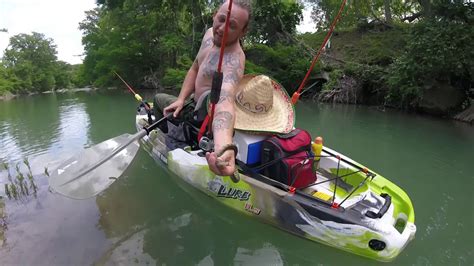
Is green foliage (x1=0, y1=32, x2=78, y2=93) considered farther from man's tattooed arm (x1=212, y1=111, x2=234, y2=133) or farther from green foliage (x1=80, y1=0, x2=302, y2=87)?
man's tattooed arm (x1=212, y1=111, x2=234, y2=133)

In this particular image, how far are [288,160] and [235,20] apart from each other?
54.5 inches

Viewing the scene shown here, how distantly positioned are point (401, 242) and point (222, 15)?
246cm

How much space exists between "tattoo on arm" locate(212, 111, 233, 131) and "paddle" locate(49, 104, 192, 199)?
4.10 ft

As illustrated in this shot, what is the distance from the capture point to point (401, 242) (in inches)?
102

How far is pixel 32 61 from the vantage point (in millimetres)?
44219

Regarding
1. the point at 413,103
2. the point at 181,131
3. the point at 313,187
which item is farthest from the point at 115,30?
the point at 313,187

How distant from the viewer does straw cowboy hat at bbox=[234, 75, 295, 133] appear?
133 inches

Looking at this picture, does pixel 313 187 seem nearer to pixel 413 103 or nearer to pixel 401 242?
pixel 401 242

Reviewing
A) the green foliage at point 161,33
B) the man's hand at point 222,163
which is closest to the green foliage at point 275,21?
the green foliage at point 161,33

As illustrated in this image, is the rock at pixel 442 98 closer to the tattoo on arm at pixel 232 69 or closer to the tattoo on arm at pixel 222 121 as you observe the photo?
the tattoo on arm at pixel 232 69

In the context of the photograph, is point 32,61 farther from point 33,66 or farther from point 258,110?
point 258,110

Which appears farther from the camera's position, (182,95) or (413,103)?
(413,103)

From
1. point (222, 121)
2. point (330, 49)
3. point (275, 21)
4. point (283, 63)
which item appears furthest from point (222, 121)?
point (330, 49)

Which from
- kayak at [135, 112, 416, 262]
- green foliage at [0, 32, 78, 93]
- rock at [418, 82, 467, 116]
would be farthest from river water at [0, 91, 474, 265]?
green foliage at [0, 32, 78, 93]
